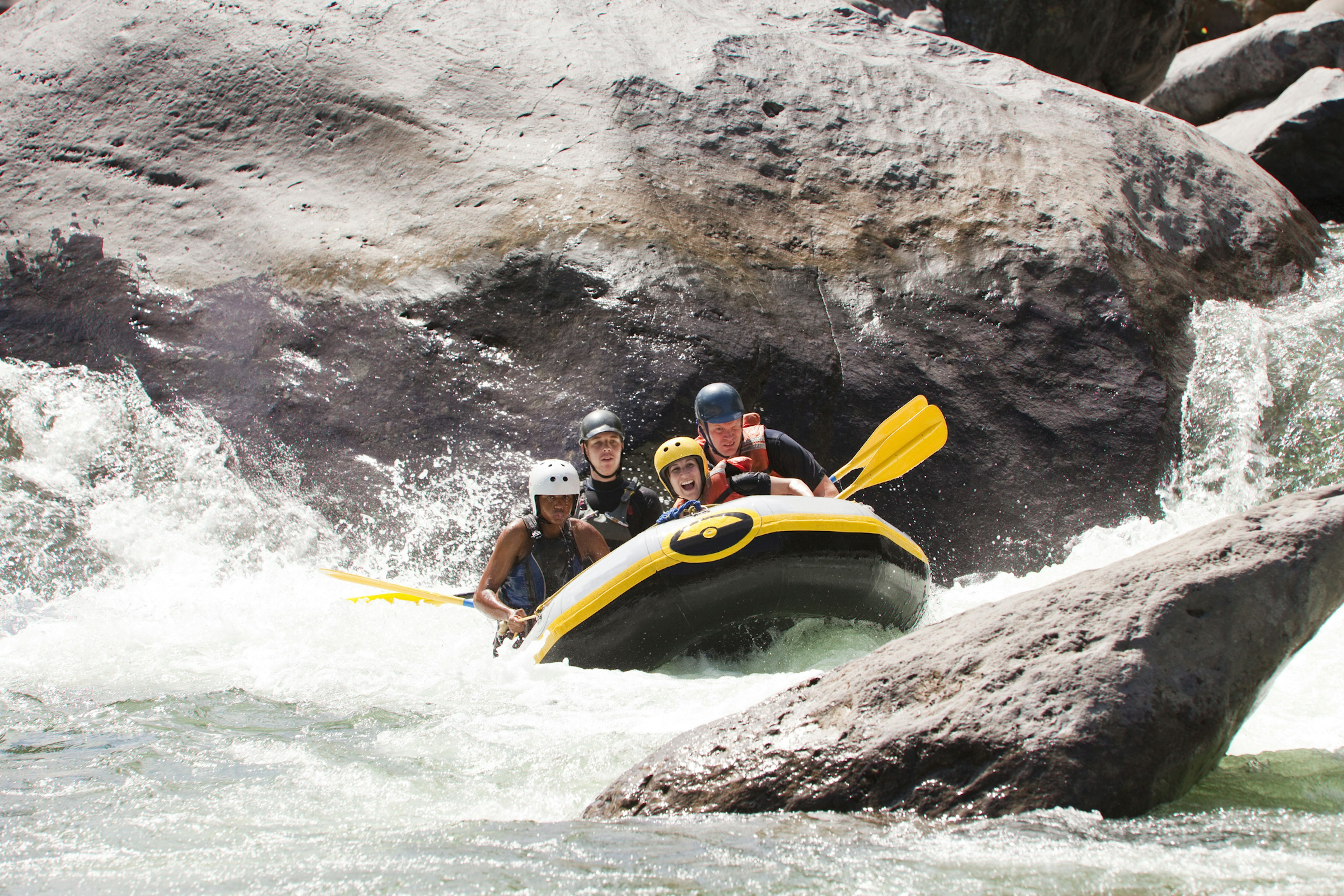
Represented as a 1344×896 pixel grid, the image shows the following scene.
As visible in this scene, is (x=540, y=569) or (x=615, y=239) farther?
(x=615, y=239)

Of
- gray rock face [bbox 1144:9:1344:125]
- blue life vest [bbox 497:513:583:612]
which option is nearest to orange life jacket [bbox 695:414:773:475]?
blue life vest [bbox 497:513:583:612]

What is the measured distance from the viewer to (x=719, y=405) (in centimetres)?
489

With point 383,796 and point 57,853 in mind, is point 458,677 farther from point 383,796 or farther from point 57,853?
point 57,853

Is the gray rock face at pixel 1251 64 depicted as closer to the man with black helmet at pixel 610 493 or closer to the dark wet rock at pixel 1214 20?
the dark wet rock at pixel 1214 20

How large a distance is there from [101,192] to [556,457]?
149 inches

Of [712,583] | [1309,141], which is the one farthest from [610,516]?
[1309,141]

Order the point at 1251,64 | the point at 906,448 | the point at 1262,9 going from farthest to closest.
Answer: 1. the point at 1262,9
2. the point at 1251,64
3. the point at 906,448

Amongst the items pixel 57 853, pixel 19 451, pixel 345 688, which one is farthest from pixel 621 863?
pixel 19 451

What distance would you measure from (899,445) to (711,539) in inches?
74.2

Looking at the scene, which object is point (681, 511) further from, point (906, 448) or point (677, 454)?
point (906, 448)

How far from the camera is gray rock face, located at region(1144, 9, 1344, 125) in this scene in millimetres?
11781

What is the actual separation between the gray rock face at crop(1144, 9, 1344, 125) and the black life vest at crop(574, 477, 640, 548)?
889 centimetres

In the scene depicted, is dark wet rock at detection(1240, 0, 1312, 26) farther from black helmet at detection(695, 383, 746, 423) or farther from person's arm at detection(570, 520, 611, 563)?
person's arm at detection(570, 520, 611, 563)

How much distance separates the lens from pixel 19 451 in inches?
236
